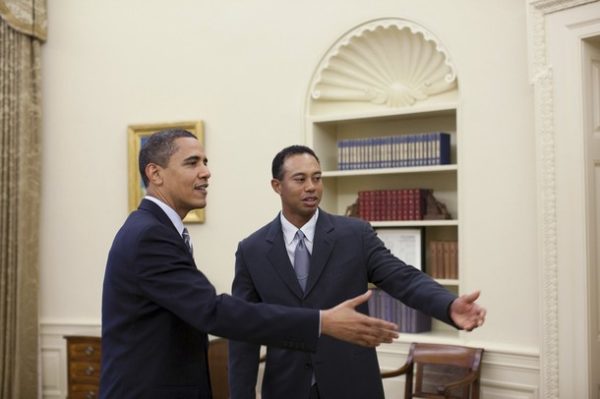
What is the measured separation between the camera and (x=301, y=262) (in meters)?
3.33

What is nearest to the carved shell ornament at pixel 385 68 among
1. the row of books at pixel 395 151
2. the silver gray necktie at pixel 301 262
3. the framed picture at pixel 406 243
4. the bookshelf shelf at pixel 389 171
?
the row of books at pixel 395 151

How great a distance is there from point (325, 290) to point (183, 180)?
0.83 meters

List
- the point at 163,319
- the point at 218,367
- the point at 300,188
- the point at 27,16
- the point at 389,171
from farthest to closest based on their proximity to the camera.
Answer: the point at 27,16
the point at 218,367
the point at 389,171
the point at 300,188
the point at 163,319

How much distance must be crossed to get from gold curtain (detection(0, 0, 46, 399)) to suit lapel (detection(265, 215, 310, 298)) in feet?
12.5

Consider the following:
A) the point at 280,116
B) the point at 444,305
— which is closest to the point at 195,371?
the point at 444,305

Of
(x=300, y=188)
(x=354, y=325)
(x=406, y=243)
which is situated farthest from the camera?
(x=406, y=243)

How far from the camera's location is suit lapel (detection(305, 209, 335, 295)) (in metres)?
3.22

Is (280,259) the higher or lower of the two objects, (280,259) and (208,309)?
the higher

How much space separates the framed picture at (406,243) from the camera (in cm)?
552

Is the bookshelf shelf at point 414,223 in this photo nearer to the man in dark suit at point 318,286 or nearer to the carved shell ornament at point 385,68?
the carved shell ornament at point 385,68

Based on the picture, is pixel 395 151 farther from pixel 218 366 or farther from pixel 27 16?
pixel 27 16

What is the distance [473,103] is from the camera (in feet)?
16.7

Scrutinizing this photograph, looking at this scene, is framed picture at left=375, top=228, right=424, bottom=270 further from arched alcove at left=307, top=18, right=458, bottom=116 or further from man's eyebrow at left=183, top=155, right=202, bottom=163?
man's eyebrow at left=183, top=155, right=202, bottom=163

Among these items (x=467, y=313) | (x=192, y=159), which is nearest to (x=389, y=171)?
(x=467, y=313)
